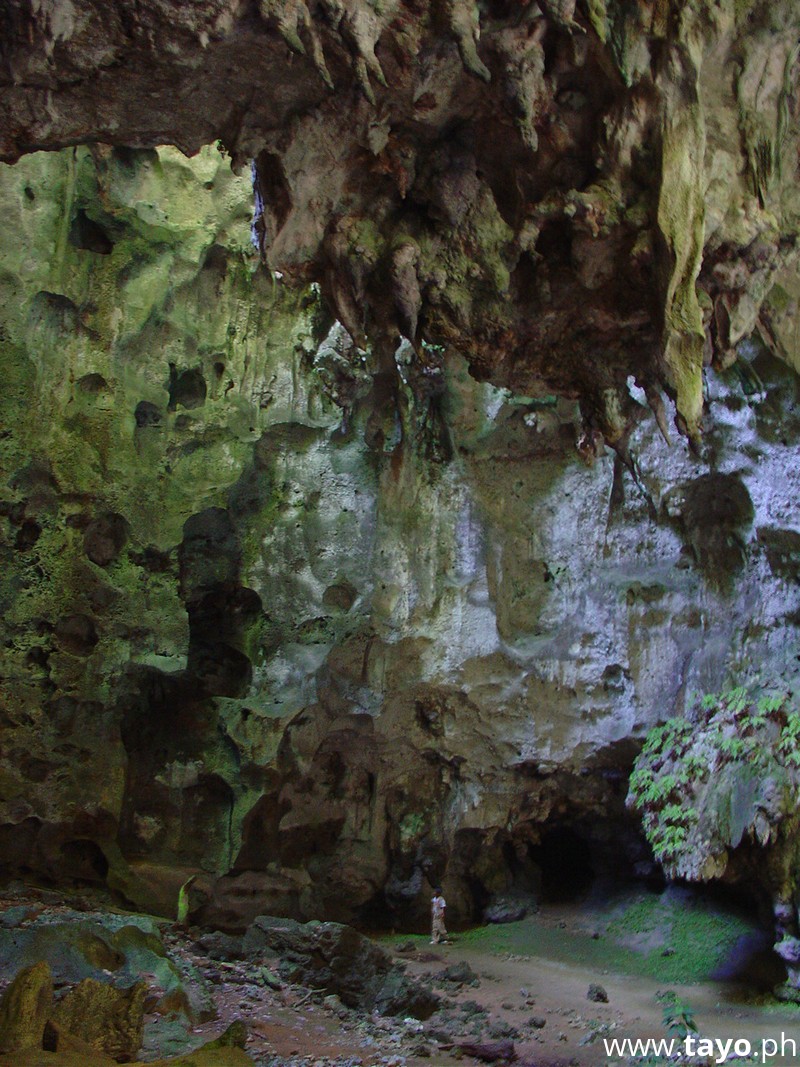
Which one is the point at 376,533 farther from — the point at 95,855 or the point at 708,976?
the point at 708,976

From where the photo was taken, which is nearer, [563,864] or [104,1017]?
[104,1017]

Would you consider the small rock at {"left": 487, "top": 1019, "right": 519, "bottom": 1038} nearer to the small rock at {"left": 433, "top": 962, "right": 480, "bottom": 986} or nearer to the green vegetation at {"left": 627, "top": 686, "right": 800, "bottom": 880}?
the small rock at {"left": 433, "top": 962, "right": 480, "bottom": 986}

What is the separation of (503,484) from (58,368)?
5.56 metres

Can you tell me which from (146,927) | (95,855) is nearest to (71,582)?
(95,855)

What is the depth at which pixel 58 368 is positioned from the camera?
10.6 meters

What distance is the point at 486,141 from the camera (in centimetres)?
561

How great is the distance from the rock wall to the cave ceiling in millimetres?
4391

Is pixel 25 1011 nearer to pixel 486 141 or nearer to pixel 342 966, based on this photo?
pixel 342 966

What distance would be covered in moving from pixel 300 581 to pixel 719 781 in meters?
5.41

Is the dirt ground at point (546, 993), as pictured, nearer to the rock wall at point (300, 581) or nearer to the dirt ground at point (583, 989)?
the dirt ground at point (583, 989)

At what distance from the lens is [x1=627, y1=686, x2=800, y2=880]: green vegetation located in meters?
9.61

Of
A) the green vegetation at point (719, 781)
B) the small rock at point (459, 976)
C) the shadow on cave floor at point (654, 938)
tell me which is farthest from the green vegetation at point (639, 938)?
the small rock at point (459, 976)

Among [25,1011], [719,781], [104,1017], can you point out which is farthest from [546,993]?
[25,1011]

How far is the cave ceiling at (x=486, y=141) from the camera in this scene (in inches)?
187
